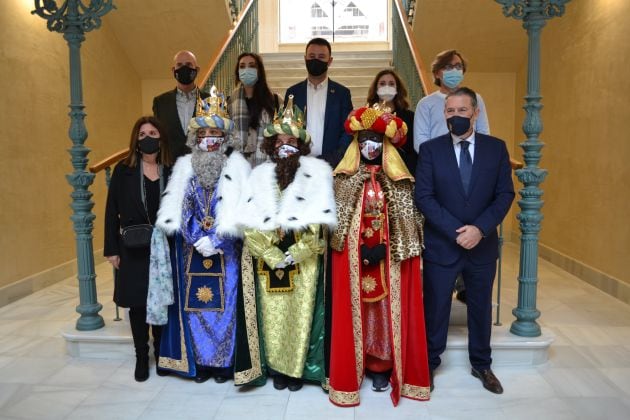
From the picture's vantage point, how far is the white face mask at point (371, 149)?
281 centimetres

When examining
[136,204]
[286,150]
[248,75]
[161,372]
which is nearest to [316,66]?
[248,75]

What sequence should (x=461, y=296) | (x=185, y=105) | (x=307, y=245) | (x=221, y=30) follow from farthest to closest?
1. (x=221, y=30)
2. (x=185, y=105)
3. (x=461, y=296)
4. (x=307, y=245)

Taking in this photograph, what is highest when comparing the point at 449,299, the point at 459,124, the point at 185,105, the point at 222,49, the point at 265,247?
the point at 222,49

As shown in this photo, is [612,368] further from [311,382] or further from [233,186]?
[233,186]

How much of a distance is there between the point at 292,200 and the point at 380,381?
1176mm

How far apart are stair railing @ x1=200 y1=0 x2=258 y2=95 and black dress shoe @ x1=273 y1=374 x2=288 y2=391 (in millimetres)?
2580

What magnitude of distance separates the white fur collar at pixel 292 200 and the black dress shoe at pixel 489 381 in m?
1.31

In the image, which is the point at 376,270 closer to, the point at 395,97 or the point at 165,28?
the point at 395,97

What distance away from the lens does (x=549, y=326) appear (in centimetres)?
417

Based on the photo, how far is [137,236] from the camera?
3.00m

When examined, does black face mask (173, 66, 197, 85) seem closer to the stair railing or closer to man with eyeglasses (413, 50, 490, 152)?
the stair railing

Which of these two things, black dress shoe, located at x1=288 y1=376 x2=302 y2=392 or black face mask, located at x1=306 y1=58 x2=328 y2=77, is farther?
black face mask, located at x1=306 y1=58 x2=328 y2=77

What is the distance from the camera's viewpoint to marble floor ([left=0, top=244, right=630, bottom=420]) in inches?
110

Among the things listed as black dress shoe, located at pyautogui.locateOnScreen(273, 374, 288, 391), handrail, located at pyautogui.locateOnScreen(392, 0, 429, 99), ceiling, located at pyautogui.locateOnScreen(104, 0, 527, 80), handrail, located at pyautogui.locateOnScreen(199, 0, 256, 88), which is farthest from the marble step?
ceiling, located at pyautogui.locateOnScreen(104, 0, 527, 80)
